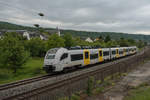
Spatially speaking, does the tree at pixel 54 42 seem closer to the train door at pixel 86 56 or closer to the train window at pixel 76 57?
the train door at pixel 86 56

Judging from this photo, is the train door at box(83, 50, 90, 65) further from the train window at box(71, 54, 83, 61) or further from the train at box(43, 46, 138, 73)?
the train window at box(71, 54, 83, 61)

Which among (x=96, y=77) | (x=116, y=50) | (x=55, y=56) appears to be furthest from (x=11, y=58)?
(x=116, y=50)

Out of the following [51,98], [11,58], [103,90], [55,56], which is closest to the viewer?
[51,98]

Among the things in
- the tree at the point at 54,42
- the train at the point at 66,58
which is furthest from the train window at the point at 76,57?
the tree at the point at 54,42

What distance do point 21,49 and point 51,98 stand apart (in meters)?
12.6

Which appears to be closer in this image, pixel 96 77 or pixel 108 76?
pixel 96 77

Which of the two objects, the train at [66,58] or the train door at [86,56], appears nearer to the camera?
the train at [66,58]

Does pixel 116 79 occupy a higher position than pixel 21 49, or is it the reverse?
pixel 21 49

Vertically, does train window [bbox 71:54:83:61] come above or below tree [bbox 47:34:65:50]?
below

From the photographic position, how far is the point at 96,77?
36.6ft

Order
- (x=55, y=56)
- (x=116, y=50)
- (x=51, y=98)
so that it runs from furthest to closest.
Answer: (x=116, y=50)
(x=55, y=56)
(x=51, y=98)

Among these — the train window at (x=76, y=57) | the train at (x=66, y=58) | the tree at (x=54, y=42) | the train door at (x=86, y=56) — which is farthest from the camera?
the tree at (x=54, y=42)

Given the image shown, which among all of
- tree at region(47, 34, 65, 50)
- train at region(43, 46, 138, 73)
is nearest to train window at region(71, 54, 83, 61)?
train at region(43, 46, 138, 73)

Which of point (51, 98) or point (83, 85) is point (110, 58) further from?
point (51, 98)
